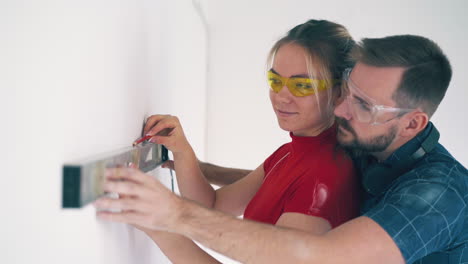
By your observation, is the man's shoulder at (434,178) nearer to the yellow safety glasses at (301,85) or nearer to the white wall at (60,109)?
the yellow safety glasses at (301,85)

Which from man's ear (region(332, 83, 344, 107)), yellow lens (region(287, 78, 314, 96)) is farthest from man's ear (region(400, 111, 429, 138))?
yellow lens (region(287, 78, 314, 96))

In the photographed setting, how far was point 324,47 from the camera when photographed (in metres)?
1.43

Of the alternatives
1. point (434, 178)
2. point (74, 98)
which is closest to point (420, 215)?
point (434, 178)

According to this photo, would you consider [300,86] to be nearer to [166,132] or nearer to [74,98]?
[166,132]

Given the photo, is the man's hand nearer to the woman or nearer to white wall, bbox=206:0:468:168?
the woman

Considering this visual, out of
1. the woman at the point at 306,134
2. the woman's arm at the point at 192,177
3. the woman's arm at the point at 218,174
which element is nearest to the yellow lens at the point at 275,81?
the woman at the point at 306,134

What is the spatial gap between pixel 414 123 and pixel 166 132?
849mm

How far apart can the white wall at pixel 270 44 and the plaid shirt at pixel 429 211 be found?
287cm

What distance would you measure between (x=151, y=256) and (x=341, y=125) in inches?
32.7

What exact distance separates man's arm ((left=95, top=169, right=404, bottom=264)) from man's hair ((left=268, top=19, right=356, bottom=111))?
0.55m

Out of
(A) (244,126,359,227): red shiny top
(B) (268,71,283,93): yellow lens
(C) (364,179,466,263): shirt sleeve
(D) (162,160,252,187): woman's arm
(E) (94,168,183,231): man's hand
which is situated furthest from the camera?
(D) (162,160,252,187): woman's arm

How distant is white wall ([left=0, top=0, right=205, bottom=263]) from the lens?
499 mm

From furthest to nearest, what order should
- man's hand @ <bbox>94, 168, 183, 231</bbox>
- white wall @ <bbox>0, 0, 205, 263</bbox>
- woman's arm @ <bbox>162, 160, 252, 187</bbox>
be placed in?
woman's arm @ <bbox>162, 160, 252, 187</bbox> → man's hand @ <bbox>94, 168, 183, 231</bbox> → white wall @ <bbox>0, 0, 205, 263</bbox>

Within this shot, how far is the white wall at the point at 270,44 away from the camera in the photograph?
13.5 ft
